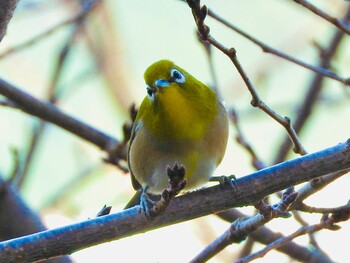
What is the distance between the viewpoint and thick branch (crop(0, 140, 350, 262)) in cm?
335

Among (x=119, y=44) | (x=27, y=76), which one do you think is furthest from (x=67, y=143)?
(x=119, y=44)

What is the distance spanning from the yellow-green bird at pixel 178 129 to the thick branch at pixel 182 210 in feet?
2.22

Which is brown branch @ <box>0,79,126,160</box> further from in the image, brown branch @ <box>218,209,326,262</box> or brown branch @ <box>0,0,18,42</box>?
brown branch @ <box>0,0,18,42</box>

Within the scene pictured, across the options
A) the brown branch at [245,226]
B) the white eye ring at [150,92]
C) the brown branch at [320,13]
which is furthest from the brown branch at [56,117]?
the brown branch at [320,13]

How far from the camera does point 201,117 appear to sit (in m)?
4.51

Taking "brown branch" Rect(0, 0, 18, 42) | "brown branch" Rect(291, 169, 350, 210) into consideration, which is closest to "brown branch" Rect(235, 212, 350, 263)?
"brown branch" Rect(291, 169, 350, 210)

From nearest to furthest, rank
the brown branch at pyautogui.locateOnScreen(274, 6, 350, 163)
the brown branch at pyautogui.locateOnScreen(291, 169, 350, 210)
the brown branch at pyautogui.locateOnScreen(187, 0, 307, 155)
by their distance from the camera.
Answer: the brown branch at pyautogui.locateOnScreen(187, 0, 307, 155) < the brown branch at pyautogui.locateOnScreen(291, 169, 350, 210) < the brown branch at pyautogui.locateOnScreen(274, 6, 350, 163)

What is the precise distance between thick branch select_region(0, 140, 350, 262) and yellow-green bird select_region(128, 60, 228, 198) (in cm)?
68

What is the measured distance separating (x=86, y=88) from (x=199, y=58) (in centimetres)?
183

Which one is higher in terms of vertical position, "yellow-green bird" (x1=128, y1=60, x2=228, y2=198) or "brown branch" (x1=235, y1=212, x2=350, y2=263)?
"yellow-green bird" (x1=128, y1=60, x2=228, y2=198)

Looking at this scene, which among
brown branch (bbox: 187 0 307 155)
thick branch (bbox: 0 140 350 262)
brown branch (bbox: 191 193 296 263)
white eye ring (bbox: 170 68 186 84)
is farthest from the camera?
white eye ring (bbox: 170 68 186 84)

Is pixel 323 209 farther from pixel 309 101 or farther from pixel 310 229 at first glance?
pixel 309 101

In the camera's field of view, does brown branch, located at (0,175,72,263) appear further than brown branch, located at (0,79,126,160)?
No

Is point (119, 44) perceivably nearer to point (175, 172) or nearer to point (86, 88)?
point (86, 88)
